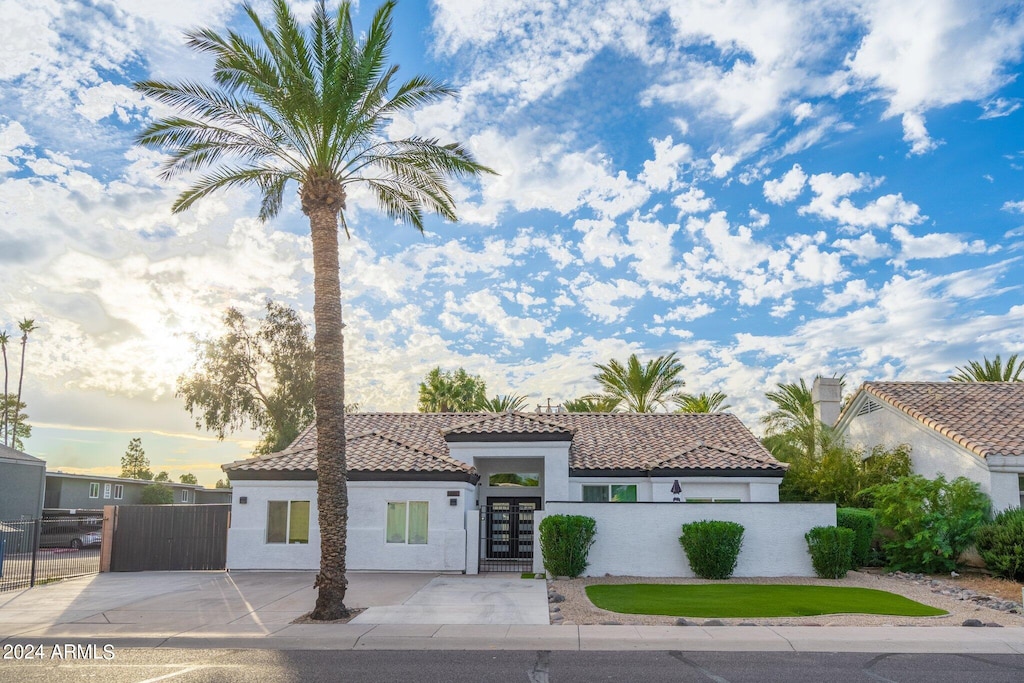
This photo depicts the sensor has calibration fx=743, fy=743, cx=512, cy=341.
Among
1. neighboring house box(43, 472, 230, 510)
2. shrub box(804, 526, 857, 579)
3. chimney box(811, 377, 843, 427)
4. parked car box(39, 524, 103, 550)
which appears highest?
chimney box(811, 377, 843, 427)

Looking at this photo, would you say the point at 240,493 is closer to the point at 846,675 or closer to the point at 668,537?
the point at 668,537

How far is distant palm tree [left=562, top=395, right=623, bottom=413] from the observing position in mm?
42906

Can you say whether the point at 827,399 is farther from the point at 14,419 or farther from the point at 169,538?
Answer: the point at 14,419

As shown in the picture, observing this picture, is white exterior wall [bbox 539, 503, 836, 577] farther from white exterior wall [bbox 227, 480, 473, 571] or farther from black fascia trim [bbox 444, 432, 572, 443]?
white exterior wall [bbox 227, 480, 473, 571]

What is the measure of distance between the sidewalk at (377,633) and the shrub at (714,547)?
22.7 feet

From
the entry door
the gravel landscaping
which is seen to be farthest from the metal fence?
the gravel landscaping

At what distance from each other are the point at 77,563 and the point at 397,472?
→ 1240 centimetres

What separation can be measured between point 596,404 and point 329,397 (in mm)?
29904

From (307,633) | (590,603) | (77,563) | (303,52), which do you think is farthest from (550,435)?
(77,563)

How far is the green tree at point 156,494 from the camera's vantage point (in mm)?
50719

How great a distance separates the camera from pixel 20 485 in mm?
37719

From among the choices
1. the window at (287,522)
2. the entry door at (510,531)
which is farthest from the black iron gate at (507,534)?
the window at (287,522)

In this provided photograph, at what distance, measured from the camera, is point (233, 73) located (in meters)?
15.3

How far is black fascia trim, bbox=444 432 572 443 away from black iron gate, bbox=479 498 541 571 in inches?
85.9
